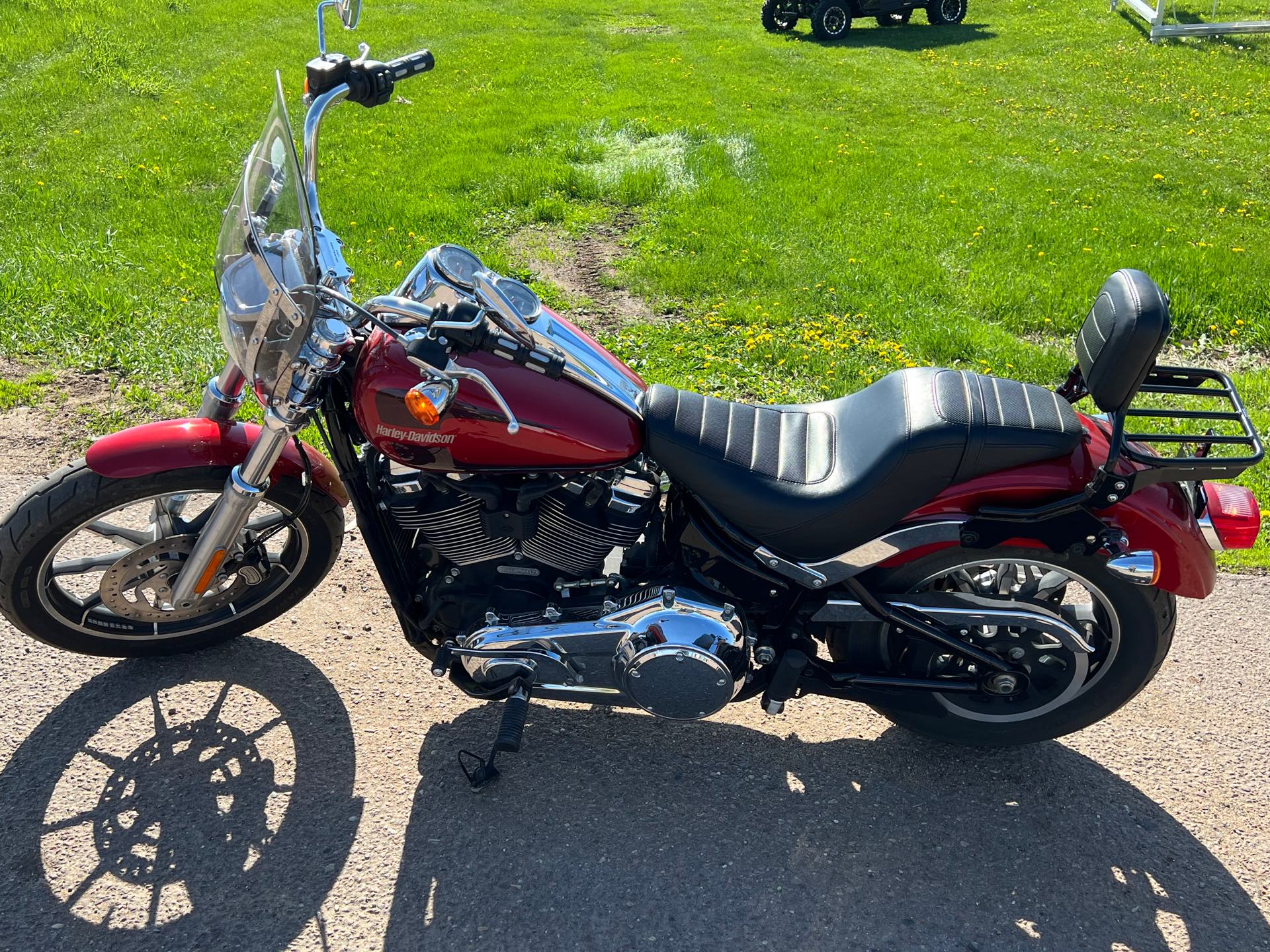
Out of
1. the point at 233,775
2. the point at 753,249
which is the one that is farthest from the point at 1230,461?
the point at 753,249

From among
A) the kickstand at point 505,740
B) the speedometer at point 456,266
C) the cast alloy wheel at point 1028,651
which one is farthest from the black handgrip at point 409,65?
the cast alloy wheel at point 1028,651

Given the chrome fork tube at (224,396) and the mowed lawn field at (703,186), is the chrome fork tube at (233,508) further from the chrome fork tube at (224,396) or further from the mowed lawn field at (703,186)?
the mowed lawn field at (703,186)

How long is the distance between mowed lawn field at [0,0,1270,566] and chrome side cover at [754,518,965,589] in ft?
8.39

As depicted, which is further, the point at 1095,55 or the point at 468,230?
the point at 1095,55

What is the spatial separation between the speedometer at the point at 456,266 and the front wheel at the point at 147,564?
1.01 meters

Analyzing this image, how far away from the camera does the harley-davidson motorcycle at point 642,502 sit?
8.30 feet

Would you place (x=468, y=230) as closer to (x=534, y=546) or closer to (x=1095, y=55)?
(x=534, y=546)

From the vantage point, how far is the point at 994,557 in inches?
108

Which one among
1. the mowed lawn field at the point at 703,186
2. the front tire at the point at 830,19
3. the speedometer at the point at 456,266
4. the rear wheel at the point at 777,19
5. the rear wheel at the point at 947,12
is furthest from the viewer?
the rear wheel at the point at 947,12

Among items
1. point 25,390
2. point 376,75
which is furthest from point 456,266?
point 25,390

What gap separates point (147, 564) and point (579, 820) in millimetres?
1578

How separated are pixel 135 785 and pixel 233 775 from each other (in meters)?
0.28

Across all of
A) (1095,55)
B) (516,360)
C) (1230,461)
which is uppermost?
(516,360)

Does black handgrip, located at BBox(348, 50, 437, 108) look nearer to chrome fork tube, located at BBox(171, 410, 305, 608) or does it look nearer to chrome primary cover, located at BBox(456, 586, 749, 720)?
chrome fork tube, located at BBox(171, 410, 305, 608)
